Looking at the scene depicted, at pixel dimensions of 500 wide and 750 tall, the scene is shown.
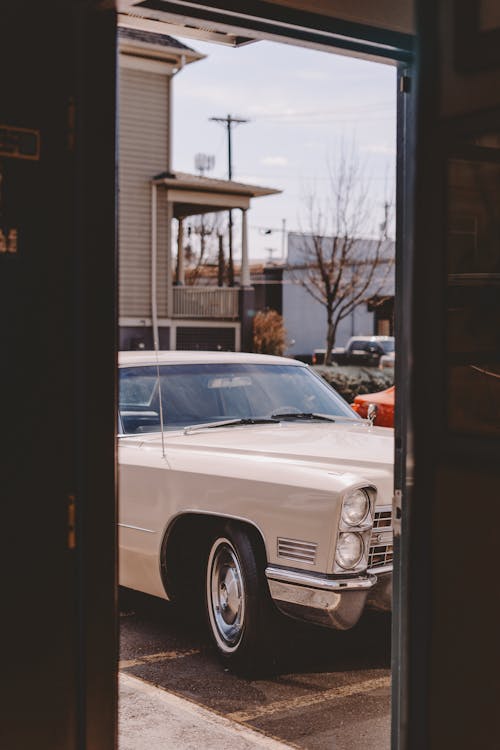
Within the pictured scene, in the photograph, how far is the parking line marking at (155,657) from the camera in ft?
17.8

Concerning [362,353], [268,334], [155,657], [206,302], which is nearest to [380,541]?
[155,657]

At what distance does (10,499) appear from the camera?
2.52 metres

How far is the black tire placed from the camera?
5176 millimetres

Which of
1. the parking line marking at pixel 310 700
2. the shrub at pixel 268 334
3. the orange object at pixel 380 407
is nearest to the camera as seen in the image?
the parking line marking at pixel 310 700

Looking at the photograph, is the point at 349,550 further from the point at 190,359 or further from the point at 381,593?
the point at 190,359

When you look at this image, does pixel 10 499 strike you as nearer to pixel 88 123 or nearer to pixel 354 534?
pixel 88 123

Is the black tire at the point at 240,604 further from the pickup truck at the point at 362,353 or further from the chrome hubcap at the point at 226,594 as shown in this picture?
the pickup truck at the point at 362,353

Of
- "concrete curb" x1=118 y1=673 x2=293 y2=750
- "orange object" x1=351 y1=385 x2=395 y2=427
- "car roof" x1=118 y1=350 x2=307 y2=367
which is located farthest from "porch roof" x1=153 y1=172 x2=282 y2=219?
"concrete curb" x1=118 y1=673 x2=293 y2=750

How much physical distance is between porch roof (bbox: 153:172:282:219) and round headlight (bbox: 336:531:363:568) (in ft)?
62.4

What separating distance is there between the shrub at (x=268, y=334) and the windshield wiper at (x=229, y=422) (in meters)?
18.7

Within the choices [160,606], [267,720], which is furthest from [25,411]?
[160,606]

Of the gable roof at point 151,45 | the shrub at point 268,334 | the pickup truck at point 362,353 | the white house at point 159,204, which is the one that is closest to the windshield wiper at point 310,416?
the white house at point 159,204

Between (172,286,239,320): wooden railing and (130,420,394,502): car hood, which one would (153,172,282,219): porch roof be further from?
(130,420,394,502): car hood

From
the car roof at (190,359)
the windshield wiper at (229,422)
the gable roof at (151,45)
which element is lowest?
the windshield wiper at (229,422)
